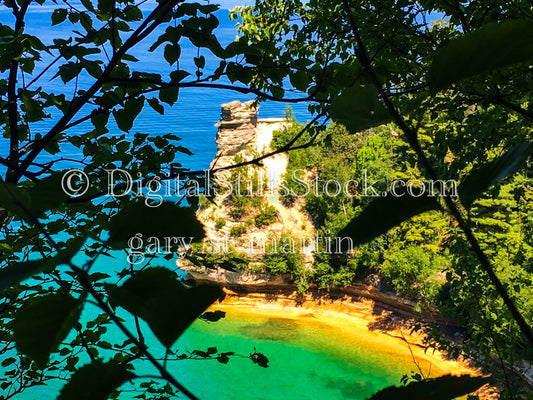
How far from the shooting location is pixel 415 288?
8.65 metres

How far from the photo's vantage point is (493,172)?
0.24 meters

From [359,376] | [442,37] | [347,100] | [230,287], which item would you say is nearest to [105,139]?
[347,100]

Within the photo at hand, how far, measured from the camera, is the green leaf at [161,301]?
0.75 feet

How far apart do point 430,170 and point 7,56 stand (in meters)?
1.35

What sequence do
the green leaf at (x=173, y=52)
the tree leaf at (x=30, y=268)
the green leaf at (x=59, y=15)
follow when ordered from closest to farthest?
the tree leaf at (x=30, y=268)
the green leaf at (x=173, y=52)
the green leaf at (x=59, y=15)

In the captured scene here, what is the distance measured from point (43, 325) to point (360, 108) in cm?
19

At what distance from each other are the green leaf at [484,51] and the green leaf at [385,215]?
2.4 inches

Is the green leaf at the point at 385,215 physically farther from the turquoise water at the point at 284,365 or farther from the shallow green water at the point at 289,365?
the shallow green water at the point at 289,365

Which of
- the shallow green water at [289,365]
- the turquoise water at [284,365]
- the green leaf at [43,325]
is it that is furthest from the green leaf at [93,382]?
the shallow green water at [289,365]

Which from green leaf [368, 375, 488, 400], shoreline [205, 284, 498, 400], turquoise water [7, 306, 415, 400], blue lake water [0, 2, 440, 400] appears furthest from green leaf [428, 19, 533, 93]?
shoreline [205, 284, 498, 400]

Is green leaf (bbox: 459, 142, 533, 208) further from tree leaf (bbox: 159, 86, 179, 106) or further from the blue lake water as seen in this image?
the blue lake water

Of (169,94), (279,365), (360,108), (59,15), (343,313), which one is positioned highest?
(59,15)

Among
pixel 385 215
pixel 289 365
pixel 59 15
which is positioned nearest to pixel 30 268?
pixel 385 215

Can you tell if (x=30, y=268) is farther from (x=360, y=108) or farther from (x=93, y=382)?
(x=360, y=108)
